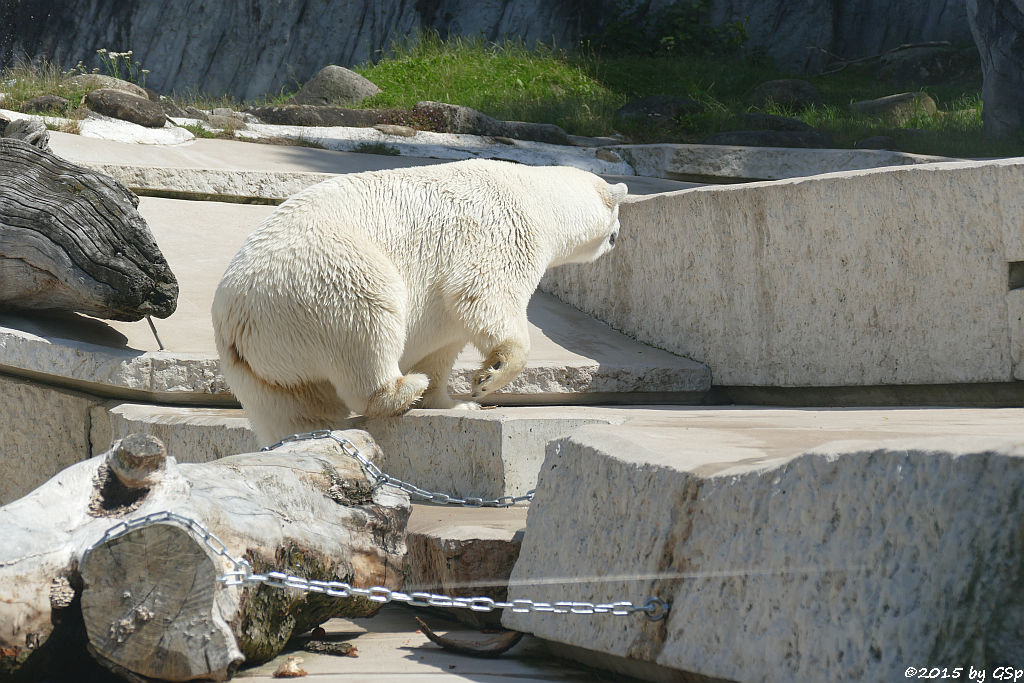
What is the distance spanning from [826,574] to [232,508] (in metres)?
1.36

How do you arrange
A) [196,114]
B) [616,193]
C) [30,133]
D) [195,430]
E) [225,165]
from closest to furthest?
[195,430] < [616,193] < [30,133] < [225,165] < [196,114]

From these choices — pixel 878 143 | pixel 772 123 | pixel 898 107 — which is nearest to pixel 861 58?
pixel 898 107

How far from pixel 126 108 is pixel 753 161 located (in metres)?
5.53

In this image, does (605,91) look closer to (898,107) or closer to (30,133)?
(898,107)

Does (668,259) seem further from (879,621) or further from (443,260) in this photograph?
(879,621)

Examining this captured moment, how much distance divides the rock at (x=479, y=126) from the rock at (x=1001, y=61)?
16.0 feet

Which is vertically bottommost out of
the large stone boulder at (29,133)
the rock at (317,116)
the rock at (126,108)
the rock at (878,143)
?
the large stone boulder at (29,133)

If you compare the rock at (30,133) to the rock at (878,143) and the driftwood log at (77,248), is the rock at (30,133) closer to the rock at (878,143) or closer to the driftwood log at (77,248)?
the driftwood log at (77,248)

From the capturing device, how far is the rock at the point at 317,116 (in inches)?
408

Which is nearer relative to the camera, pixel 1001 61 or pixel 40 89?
pixel 40 89

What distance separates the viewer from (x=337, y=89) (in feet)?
40.9

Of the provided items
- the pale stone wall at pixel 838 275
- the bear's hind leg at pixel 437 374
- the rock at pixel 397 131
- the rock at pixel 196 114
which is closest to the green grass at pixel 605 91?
the rock at pixel 397 131

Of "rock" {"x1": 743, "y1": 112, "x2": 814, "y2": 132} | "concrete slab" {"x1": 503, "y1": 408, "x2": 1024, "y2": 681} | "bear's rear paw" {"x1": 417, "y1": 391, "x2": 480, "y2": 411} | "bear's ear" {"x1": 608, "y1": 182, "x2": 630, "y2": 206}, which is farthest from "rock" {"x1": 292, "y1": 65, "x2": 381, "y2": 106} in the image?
"concrete slab" {"x1": 503, "y1": 408, "x2": 1024, "y2": 681}

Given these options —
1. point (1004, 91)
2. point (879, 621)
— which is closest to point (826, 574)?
point (879, 621)
